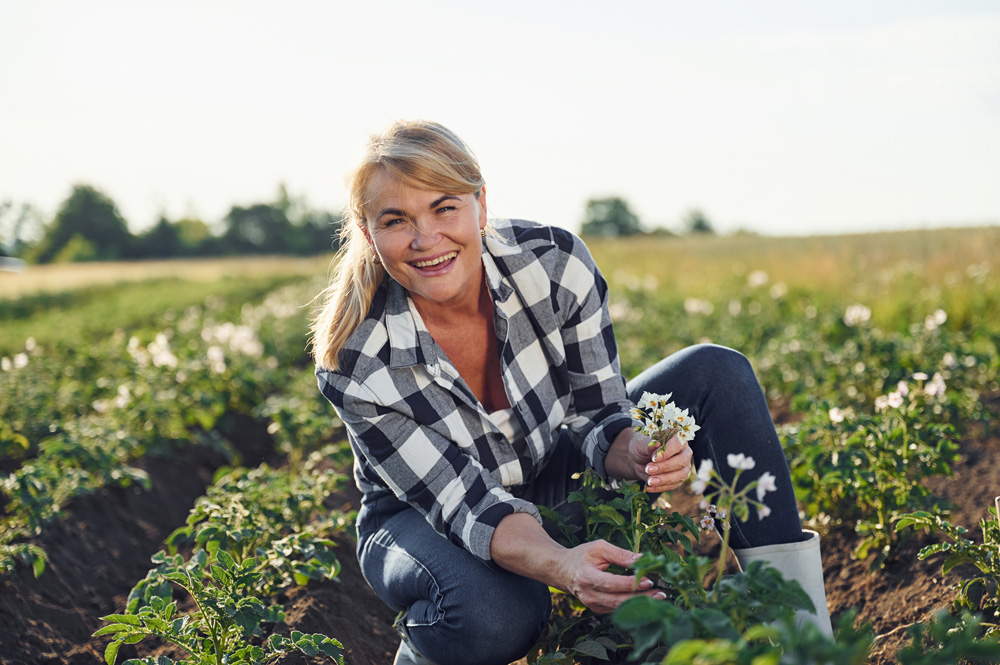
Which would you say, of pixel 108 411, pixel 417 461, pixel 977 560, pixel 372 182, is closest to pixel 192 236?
pixel 108 411

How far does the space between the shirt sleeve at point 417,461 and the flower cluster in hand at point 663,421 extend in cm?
41

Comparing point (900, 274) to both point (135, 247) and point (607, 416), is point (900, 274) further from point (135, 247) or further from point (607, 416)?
point (135, 247)

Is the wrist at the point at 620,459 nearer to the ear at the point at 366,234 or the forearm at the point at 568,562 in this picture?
the forearm at the point at 568,562

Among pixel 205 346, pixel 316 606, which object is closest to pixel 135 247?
A: pixel 205 346

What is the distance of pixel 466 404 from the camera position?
2150 mm

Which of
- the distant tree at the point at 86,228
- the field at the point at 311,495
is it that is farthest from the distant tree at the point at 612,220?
the field at the point at 311,495

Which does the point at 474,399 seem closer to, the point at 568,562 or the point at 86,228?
the point at 568,562

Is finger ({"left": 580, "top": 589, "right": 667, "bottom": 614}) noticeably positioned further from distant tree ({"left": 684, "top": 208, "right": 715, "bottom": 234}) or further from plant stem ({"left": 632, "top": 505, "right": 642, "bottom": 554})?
distant tree ({"left": 684, "top": 208, "right": 715, "bottom": 234})

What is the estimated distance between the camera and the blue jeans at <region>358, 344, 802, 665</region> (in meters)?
1.92

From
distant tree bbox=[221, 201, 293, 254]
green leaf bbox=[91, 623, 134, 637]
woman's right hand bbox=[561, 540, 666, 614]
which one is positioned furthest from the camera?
distant tree bbox=[221, 201, 293, 254]

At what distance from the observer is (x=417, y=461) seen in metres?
2.03

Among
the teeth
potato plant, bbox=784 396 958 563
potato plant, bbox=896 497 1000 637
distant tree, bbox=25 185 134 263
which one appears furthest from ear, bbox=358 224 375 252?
distant tree, bbox=25 185 134 263

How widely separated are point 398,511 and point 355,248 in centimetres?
81

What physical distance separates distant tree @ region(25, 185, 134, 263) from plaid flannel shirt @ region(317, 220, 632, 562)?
5960cm
